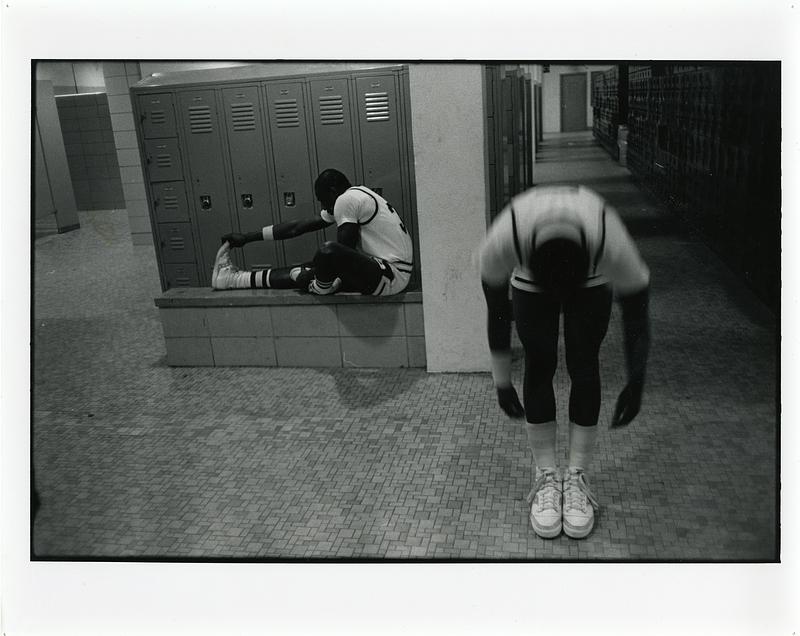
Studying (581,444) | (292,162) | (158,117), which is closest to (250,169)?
(292,162)

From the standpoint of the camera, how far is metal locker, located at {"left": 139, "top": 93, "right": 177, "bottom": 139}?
351cm

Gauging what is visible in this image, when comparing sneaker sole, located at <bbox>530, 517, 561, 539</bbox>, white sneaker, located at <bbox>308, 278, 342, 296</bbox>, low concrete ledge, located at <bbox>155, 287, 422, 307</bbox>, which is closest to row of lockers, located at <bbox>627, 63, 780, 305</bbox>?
sneaker sole, located at <bbox>530, 517, 561, 539</bbox>

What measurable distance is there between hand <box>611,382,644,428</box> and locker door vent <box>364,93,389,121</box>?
2076mm

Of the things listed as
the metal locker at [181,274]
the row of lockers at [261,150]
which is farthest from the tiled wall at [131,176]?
the row of lockers at [261,150]

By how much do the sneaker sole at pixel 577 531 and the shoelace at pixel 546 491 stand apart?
0.22 ft

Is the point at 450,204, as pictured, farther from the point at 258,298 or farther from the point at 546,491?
the point at 546,491

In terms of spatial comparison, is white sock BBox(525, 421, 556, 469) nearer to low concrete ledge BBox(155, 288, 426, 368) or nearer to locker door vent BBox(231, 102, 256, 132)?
low concrete ledge BBox(155, 288, 426, 368)

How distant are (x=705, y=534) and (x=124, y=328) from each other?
130 inches

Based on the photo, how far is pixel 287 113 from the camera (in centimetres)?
336

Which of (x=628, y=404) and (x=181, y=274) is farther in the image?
(x=181, y=274)

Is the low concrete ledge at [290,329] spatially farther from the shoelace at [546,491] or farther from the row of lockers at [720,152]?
the row of lockers at [720,152]

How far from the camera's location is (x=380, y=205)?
289 centimetres

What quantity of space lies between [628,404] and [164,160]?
9.90 feet

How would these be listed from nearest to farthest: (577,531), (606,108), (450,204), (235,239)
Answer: (577,531) → (606,108) → (450,204) → (235,239)
